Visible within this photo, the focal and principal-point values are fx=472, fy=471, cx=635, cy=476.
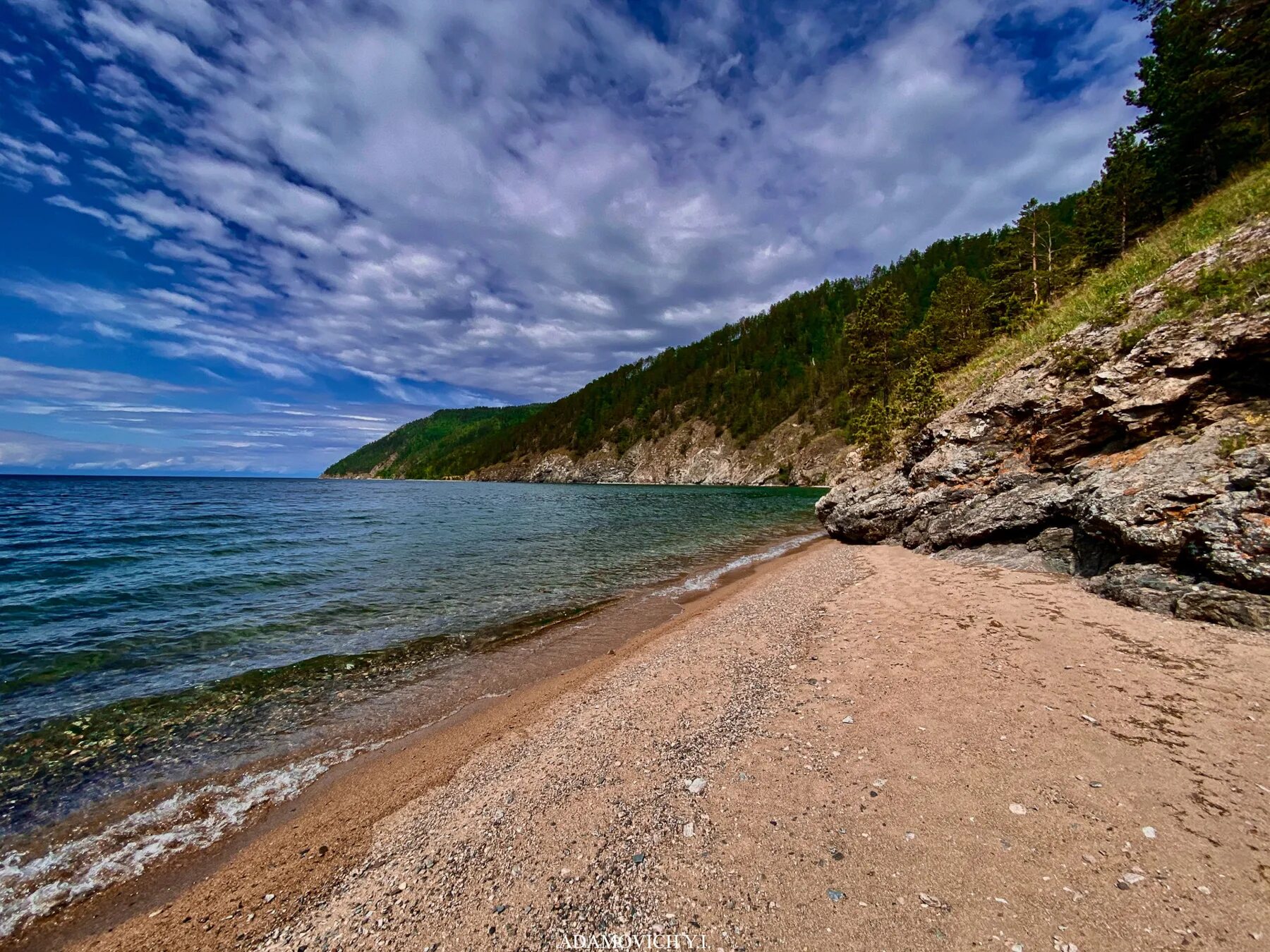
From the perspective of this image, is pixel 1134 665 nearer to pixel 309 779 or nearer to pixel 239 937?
pixel 239 937

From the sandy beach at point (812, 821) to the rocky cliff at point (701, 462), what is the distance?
82.6 meters

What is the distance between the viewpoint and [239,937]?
4484 mm

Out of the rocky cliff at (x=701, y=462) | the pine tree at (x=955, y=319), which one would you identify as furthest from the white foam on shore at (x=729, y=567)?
the rocky cliff at (x=701, y=462)

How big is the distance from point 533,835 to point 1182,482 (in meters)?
13.8

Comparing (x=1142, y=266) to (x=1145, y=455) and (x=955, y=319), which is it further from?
(x=955, y=319)

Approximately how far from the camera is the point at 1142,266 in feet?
53.0

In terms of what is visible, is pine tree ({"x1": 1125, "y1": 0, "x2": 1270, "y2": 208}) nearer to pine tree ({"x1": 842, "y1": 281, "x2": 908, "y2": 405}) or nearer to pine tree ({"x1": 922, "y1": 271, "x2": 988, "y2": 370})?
pine tree ({"x1": 922, "y1": 271, "x2": 988, "y2": 370})

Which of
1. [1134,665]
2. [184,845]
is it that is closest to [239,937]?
[184,845]

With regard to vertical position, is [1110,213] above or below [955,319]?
above

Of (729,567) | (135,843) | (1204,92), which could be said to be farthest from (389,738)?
(1204,92)

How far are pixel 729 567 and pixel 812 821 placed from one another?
17612 mm

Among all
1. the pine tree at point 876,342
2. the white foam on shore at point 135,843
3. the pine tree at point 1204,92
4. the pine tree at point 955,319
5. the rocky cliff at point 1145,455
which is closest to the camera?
the white foam on shore at point 135,843

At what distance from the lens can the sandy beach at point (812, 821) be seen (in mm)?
3693

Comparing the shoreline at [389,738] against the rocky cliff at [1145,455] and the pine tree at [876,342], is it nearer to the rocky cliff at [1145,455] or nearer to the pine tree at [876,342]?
the rocky cliff at [1145,455]
